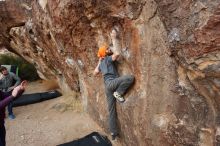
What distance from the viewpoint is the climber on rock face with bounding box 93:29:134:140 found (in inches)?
277

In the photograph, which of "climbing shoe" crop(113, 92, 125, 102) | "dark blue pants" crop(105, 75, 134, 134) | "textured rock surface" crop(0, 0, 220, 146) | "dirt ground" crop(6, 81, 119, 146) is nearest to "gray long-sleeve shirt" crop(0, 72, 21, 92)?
"dirt ground" crop(6, 81, 119, 146)

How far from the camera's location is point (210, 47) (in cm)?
466

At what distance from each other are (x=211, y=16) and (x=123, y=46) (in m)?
2.64

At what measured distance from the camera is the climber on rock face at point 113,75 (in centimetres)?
703

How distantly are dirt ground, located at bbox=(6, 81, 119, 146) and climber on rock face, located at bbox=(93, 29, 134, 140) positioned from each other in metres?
1.51

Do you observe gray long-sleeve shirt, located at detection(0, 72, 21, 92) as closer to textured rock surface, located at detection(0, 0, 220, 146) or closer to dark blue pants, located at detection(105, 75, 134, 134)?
textured rock surface, located at detection(0, 0, 220, 146)

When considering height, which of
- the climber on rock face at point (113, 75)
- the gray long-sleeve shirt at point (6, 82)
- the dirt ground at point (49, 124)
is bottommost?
the dirt ground at point (49, 124)

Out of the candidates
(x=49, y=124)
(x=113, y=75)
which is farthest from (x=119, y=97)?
(x=49, y=124)

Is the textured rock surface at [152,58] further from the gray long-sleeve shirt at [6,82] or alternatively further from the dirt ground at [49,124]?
the gray long-sleeve shirt at [6,82]

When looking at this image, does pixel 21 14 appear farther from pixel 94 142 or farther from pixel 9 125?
pixel 94 142

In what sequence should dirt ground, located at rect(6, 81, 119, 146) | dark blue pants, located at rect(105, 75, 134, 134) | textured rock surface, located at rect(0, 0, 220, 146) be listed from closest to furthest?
textured rock surface, located at rect(0, 0, 220, 146) < dark blue pants, located at rect(105, 75, 134, 134) < dirt ground, located at rect(6, 81, 119, 146)

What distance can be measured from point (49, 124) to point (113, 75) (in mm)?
3651

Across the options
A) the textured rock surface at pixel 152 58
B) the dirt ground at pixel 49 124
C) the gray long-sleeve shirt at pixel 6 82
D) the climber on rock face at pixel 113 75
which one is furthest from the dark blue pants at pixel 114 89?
the gray long-sleeve shirt at pixel 6 82

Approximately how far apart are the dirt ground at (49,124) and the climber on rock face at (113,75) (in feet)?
4.94
